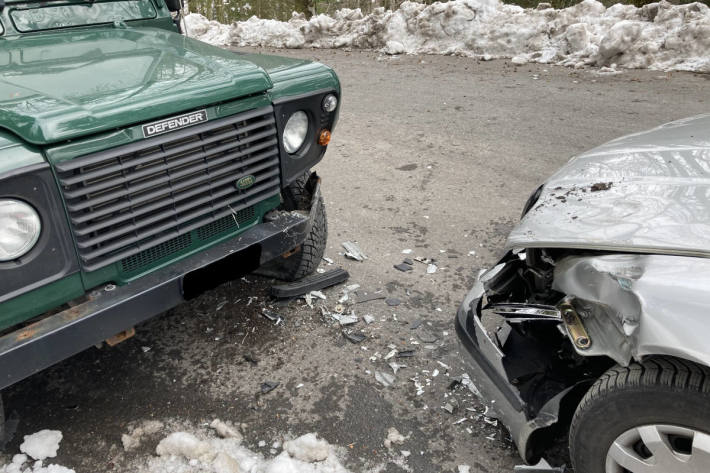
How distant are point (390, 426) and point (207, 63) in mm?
1992

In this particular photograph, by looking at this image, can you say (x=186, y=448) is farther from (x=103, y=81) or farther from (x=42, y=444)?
(x=103, y=81)

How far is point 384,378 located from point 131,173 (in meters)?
1.62

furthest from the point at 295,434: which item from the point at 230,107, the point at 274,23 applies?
the point at 274,23

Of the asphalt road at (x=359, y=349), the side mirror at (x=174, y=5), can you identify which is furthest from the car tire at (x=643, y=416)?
the side mirror at (x=174, y=5)

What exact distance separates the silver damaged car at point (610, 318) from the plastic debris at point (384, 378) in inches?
25.2

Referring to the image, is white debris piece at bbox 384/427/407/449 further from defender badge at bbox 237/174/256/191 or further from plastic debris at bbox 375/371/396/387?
defender badge at bbox 237/174/256/191

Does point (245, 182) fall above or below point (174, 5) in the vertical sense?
below

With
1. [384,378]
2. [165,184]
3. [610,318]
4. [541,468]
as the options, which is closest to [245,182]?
[165,184]

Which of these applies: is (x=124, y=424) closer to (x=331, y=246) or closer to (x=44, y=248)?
(x=44, y=248)

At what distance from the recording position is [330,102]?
3141 millimetres

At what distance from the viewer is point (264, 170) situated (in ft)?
9.50

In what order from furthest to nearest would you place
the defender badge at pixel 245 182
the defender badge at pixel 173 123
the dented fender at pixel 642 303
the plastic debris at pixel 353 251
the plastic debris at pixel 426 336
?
the plastic debris at pixel 353 251 → the plastic debris at pixel 426 336 → the defender badge at pixel 245 182 → the defender badge at pixel 173 123 → the dented fender at pixel 642 303

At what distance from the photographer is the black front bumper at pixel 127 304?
2.10 m

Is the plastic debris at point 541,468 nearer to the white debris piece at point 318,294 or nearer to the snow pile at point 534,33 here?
the white debris piece at point 318,294
